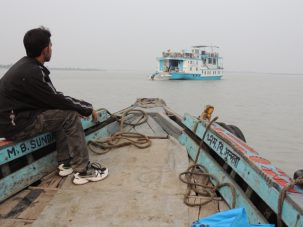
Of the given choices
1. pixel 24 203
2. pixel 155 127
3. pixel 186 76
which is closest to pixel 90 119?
pixel 155 127

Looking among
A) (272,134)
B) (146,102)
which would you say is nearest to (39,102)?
(146,102)

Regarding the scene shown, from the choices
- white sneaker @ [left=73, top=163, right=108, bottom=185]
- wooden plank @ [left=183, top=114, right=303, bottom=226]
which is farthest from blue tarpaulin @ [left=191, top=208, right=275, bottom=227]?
white sneaker @ [left=73, top=163, right=108, bottom=185]

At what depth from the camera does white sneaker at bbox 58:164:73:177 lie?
10.7 ft

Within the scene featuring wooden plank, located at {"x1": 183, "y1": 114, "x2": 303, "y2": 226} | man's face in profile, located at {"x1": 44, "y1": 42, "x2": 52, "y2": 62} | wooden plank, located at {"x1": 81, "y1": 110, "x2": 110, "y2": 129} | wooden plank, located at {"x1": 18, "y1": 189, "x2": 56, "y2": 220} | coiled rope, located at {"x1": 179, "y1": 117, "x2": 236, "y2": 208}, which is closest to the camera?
wooden plank, located at {"x1": 183, "y1": 114, "x2": 303, "y2": 226}

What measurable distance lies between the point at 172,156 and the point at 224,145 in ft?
→ 2.60

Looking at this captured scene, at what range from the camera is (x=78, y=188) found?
116 inches

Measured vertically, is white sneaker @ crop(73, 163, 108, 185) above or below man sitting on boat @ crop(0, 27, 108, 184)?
below

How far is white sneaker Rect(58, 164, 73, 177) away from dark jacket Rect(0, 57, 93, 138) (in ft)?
2.09

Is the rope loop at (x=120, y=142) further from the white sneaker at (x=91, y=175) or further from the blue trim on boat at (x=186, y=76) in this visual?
the blue trim on boat at (x=186, y=76)

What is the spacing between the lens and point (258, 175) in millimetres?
2432

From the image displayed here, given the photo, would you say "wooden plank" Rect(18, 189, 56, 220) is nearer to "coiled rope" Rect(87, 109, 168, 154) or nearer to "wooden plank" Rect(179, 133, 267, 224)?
"coiled rope" Rect(87, 109, 168, 154)

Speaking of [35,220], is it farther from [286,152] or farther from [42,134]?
[286,152]

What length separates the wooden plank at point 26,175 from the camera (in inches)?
109

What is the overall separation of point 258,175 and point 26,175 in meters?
2.11
